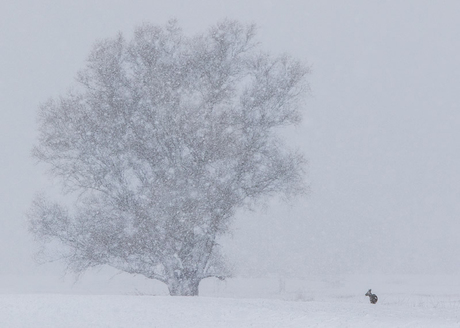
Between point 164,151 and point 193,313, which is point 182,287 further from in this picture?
point 193,313

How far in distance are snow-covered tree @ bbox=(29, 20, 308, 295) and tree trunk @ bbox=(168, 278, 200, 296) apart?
0.12 ft

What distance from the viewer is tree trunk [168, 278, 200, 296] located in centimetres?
2039

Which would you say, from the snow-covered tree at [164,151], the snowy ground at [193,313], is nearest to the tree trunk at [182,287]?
the snow-covered tree at [164,151]

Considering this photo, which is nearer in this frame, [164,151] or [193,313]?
[193,313]

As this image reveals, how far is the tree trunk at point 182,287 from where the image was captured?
803 inches

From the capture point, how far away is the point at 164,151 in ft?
66.7

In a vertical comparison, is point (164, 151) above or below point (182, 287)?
above

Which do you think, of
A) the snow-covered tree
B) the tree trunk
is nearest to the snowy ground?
the snow-covered tree

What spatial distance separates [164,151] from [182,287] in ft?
14.8

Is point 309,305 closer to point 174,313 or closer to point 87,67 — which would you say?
point 174,313

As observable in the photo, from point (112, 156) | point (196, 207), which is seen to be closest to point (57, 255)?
point (112, 156)

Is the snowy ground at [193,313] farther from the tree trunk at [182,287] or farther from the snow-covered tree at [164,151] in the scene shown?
the tree trunk at [182,287]

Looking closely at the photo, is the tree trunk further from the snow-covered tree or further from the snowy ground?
the snowy ground

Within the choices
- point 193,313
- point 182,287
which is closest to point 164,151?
point 182,287
